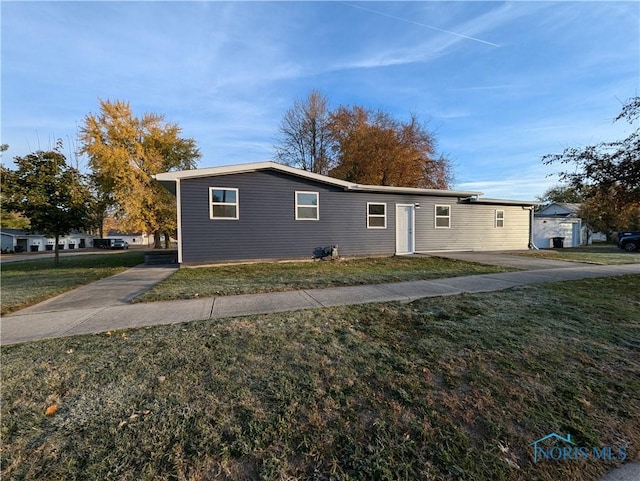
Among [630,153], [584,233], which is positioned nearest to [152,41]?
[630,153]

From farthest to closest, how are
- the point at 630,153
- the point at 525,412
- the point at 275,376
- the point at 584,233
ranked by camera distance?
1. the point at 584,233
2. the point at 630,153
3. the point at 275,376
4. the point at 525,412

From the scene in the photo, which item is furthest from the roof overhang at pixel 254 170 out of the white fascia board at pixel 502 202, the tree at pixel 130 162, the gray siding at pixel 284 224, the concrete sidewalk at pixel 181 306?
the tree at pixel 130 162

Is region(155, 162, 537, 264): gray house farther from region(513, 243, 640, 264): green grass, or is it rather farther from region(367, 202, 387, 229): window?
region(513, 243, 640, 264): green grass

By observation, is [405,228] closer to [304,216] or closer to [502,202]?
[304,216]

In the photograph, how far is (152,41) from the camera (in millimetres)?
7797

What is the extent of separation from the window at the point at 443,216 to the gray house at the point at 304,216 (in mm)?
51

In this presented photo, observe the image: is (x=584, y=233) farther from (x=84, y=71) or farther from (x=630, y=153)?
(x=84, y=71)

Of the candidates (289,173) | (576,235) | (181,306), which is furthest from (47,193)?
(576,235)

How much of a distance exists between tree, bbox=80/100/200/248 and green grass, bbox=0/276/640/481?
2090 cm

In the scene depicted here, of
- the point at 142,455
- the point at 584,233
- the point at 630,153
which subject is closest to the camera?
the point at 142,455

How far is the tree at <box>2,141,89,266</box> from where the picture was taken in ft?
38.7

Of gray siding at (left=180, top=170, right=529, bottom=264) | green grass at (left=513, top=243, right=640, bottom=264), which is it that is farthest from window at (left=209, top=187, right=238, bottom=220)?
green grass at (left=513, top=243, right=640, bottom=264)

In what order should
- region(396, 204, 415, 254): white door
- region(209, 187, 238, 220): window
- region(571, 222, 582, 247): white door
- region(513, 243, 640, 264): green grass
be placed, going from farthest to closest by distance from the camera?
region(571, 222, 582, 247): white door
region(396, 204, 415, 254): white door
region(513, 243, 640, 264): green grass
region(209, 187, 238, 220): window

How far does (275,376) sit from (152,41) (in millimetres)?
9316
